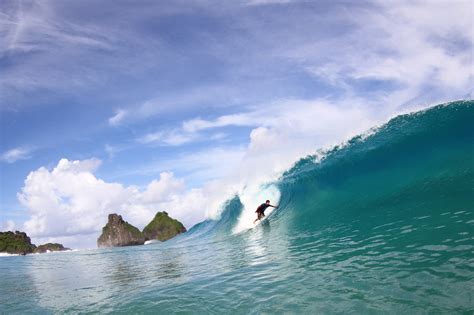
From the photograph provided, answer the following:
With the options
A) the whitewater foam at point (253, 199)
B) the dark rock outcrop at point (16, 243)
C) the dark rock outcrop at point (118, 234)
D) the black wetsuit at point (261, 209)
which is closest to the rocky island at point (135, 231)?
the dark rock outcrop at point (118, 234)

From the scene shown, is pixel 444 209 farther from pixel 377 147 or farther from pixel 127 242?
pixel 127 242

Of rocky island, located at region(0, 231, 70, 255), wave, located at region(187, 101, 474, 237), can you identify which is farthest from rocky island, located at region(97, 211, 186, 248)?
wave, located at region(187, 101, 474, 237)

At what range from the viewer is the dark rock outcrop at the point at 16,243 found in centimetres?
7088

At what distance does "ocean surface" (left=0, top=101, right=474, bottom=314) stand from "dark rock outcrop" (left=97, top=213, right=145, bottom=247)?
4874cm

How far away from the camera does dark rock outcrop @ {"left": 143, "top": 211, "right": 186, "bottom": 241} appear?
57.5 meters

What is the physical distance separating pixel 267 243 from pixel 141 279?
12.8 ft

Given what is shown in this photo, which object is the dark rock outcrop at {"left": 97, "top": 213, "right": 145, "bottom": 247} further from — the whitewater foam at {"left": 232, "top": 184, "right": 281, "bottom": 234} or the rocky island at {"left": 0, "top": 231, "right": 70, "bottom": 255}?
the whitewater foam at {"left": 232, "top": 184, "right": 281, "bottom": 234}

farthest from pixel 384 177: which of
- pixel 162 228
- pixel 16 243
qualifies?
pixel 16 243

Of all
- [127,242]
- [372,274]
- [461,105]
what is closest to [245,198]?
Result: [461,105]

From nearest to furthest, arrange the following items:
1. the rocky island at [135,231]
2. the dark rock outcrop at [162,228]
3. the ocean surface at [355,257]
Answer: the ocean surface at [355,257]
the dark rock outcrop at [162,228]
the rocky island at [135,231]

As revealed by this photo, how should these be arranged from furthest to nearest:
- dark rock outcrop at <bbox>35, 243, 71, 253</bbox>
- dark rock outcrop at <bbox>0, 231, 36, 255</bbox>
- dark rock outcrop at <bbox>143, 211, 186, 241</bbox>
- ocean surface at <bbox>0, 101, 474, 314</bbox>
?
dark rock outcrop at <bbox>35, 243, 71, 253</bbox> < dark rock outcrop at <bbox>0, 231, 36, 255</bbox> < dark rock outcrop at <bbox>143, 211, 186, 241</bbox> < ocean surface at <bbox>0, 101, 474, 314</bbox>

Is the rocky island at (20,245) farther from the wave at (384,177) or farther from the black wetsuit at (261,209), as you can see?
the black wetsuit at (261,209)

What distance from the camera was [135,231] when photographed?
2447 inches

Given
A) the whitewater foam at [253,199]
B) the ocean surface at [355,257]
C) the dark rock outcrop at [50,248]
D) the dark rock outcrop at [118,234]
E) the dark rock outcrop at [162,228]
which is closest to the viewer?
the ocean surface at [355,257]
